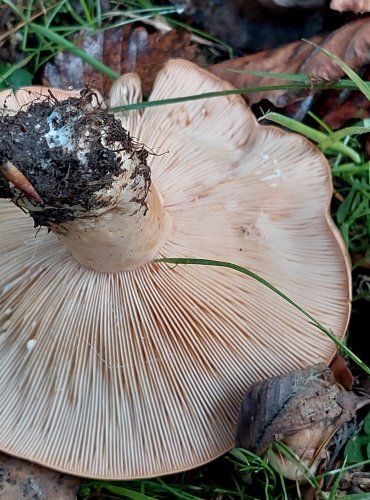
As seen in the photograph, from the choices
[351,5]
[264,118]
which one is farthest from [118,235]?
[351,5]

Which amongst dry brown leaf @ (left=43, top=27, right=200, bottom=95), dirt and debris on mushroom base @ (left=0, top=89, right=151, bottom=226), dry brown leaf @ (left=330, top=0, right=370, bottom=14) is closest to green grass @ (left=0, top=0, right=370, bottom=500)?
dry brown leaf @ (left=43, top=27, right=200, bottom=95)

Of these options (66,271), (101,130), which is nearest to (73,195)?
(101,130)

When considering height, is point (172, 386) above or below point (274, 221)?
below

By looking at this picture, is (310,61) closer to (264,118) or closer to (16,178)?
(264,118)

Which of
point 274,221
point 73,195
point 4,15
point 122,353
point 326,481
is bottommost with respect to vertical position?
point 326,481

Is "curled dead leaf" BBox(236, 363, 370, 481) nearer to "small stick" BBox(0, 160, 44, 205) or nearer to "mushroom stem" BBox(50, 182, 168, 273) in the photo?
"mushroom stem" BBox(50, 182, 168, 273)

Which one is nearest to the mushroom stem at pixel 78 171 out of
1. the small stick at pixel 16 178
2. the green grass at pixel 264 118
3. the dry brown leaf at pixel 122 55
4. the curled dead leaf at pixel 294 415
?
the small stick at pixel 16 178

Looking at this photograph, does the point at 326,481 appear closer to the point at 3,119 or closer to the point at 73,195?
the point at 73,195

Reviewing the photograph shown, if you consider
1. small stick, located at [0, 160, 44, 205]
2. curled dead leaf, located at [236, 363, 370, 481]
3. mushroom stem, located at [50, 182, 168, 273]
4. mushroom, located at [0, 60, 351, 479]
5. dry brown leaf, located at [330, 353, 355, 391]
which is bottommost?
dry brown leaf, located at [330, 353, 355, 391]
